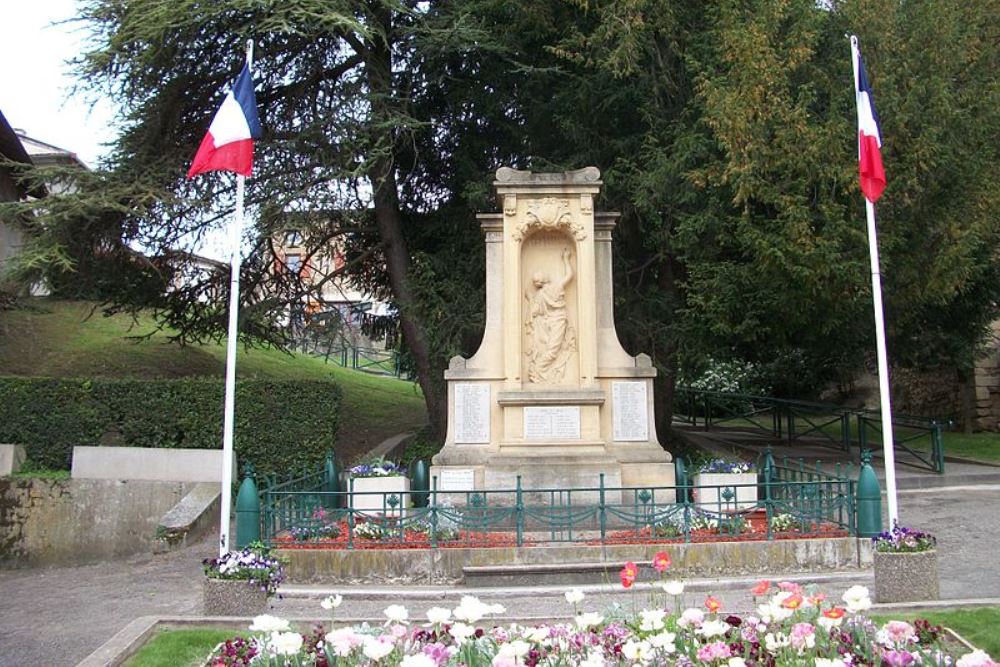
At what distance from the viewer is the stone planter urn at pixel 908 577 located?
7711 mm

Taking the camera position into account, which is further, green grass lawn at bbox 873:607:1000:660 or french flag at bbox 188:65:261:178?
french flag at bbox 188:65:261:178

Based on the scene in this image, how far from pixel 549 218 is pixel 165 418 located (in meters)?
8.04

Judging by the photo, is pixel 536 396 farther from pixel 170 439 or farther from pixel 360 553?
pixel 170 439

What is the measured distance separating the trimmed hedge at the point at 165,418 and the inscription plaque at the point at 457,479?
4.36 meters

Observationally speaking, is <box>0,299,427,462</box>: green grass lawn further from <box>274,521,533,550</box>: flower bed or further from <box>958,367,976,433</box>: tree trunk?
<box>958,367,976,433</box>: tree trunk

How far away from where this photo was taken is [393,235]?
18.8 m

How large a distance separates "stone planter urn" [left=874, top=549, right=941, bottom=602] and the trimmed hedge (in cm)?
1048

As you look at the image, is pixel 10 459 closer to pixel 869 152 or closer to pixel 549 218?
pixel 549 218

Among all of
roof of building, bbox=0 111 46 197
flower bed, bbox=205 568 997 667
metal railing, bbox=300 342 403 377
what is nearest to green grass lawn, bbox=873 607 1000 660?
flower bed, bbox=205 568 997 667

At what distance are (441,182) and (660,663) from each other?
53.3 ft

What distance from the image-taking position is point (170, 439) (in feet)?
51.8

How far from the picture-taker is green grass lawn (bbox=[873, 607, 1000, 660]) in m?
6.20

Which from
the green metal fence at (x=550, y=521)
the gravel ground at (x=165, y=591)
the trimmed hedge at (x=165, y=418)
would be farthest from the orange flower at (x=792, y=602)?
the trimmed hedge at (x=165, y=418)

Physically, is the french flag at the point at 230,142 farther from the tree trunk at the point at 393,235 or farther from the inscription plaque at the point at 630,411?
the tree trunk at the point at 393,235
